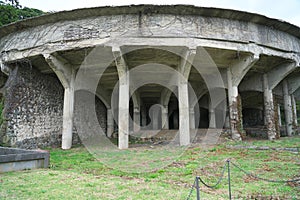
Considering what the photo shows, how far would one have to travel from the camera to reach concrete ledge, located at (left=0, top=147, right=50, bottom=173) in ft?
16.3

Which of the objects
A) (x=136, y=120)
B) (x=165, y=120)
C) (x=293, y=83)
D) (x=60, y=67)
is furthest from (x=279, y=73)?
(x=60, y=67)

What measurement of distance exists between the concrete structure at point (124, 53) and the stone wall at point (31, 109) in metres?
0.05

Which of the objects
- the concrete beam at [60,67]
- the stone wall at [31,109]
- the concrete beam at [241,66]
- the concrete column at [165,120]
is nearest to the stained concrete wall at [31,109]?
the stone wall at [31,109]

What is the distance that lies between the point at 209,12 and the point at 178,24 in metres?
1.55

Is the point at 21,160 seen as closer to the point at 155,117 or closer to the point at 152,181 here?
the point at 152,181

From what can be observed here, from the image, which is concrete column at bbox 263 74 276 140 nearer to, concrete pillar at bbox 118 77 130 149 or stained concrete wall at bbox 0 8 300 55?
stained concrete wall at bbox 0 8 300 55

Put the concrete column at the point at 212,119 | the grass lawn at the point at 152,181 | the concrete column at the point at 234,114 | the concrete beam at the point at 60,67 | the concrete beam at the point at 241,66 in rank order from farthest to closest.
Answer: the concrete column at the point at 212,119 < the concrete column at the point at 234,114 < the concrete beam at the point at 241,66 < the concrete beam at the point at 60,67 < the grass lawn at the point at 152,181

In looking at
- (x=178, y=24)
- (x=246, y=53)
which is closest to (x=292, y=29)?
(x=246, y=53)

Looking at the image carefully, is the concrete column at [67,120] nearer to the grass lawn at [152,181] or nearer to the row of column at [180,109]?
the row of column at [180,109]

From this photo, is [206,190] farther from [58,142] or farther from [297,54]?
[297,54]

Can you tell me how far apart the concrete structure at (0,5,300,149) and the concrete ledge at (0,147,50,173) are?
4.21m

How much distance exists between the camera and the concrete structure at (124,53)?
9.26m

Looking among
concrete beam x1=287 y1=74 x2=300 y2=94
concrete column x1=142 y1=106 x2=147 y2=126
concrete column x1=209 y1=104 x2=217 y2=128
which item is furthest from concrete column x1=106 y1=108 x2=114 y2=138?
concrete beam x1=287 y1=74 x2=300 y2=94

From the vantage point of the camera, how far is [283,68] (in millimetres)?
12211
